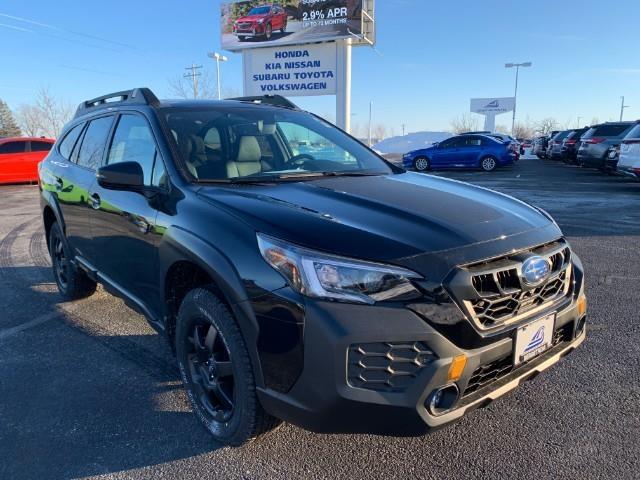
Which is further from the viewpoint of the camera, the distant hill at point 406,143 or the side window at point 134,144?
the distant hill at point 406,143

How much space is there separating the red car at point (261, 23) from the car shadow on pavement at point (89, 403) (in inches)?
928

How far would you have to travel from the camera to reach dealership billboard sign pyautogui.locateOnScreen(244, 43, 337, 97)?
79.0 ft

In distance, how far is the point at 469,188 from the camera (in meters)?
3.07

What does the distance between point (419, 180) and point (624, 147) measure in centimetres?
1097

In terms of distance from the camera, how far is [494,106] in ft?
209

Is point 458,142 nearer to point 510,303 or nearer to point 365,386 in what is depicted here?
point 510,303

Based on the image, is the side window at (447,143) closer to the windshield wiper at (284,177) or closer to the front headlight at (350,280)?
the windshield wiper at (284,177)

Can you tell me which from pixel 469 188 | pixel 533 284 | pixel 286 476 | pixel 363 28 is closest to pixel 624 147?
pixel 469 188

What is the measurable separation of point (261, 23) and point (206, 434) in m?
25.7

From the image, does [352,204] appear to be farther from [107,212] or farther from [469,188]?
[107,212]

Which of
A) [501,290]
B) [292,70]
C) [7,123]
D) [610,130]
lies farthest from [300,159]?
[7,123]

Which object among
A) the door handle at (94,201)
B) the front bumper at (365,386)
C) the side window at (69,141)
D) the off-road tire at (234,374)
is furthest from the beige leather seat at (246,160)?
the side window at (69,141)

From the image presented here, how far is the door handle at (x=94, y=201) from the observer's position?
3.50 meters

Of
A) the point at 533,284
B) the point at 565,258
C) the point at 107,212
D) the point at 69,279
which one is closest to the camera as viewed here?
the point at 533,284
